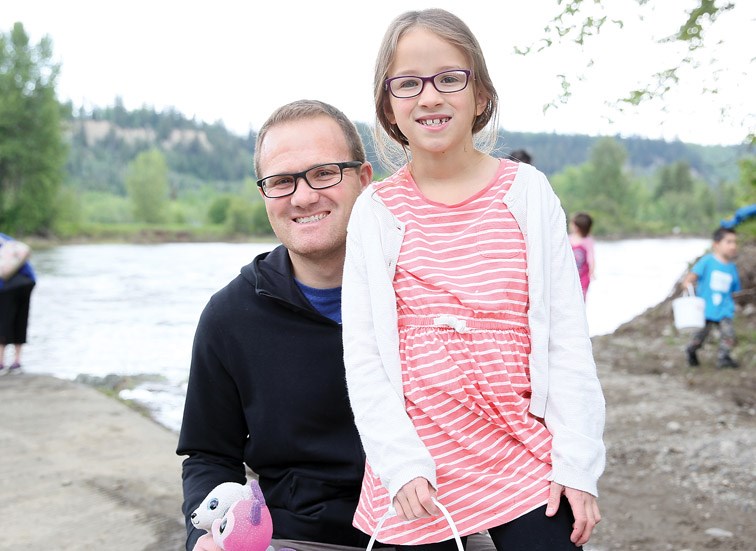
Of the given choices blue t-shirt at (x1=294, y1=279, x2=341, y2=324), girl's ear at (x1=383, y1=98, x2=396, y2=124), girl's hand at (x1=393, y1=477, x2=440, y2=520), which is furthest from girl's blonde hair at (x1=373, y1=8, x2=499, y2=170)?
girl's hand at (x1=393, y1=477, x2=440, y2=520)

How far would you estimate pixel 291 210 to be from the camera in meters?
2.35

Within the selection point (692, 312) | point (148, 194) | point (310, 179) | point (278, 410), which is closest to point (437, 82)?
point (310, 179)

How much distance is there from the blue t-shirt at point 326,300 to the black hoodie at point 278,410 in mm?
75

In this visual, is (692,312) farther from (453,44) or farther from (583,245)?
(453,44)

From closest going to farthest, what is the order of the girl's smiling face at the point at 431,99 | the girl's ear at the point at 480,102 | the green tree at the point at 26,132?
the girl's smiling face at the point at 431,99, the girl's ear at the point at 480,102, the green tree at the point at 26,132

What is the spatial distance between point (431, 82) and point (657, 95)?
2.79 metres

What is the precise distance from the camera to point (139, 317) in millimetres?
17203

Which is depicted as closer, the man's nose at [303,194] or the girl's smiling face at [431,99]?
the girl's smiling face at [431,99]

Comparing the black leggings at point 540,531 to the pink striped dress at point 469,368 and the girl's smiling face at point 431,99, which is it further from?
the girl's smiling face at point 431,99

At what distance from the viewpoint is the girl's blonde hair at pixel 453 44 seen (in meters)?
1.93

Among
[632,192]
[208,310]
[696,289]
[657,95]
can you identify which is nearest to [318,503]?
[208,310]

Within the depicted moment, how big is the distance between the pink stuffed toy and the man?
1.33 ft

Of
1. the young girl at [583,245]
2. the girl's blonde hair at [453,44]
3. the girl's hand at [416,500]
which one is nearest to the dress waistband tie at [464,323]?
the girl's hand at [416,500]

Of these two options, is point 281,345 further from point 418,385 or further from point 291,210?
point 418,385
